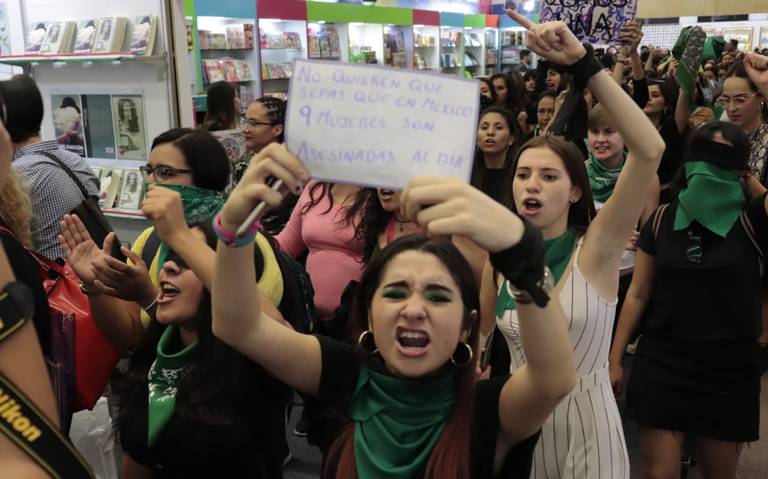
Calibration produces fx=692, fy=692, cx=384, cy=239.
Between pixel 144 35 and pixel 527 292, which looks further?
pixel 144 35

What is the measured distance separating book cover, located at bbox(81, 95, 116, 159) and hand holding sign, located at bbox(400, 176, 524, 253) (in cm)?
400

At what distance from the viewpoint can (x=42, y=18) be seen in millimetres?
4656

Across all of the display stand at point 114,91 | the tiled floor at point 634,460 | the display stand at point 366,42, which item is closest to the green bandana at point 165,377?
the tiled floor at point 634,460

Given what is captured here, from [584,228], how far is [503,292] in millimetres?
326

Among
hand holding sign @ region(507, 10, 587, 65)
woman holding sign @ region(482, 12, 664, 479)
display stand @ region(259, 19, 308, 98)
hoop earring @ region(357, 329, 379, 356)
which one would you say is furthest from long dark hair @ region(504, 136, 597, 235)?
display stand @ region(259, 19, 308, 98)

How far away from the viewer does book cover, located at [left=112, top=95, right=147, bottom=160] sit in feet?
14.5

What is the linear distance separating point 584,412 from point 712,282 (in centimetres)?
92

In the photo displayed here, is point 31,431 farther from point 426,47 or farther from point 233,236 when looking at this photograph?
point 426,47

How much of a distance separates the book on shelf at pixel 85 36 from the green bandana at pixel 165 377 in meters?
3.09

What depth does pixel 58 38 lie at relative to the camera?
451cm

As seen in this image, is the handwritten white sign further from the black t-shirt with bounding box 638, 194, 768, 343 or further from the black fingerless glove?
the black t-shirt with bounding box 638, 194, 768, 343

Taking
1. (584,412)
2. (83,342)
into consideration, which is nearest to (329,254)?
(83,342)

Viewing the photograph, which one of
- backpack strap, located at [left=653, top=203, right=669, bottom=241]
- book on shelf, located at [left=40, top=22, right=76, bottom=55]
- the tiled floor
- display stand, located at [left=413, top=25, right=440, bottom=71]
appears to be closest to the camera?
backpack strap, located at [left=653, top=203, right=669, bottom=241]

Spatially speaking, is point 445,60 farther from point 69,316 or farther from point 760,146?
point 69,316
